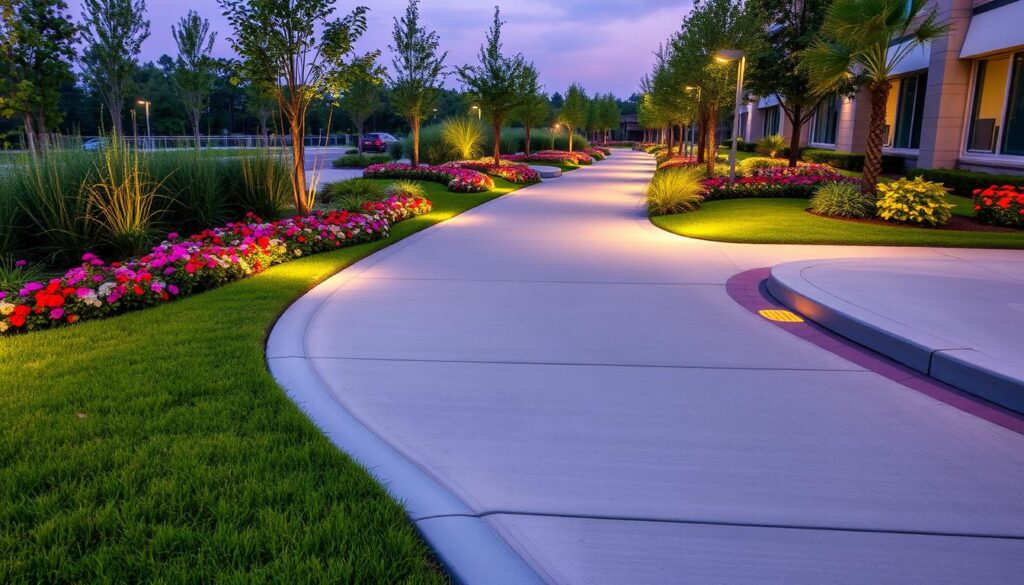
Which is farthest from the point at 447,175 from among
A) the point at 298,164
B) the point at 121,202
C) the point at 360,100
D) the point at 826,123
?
the point at 826,123

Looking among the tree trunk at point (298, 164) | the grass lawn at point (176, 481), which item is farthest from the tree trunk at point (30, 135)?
the grass lawn at point (176, 481)

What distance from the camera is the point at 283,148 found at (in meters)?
11.7

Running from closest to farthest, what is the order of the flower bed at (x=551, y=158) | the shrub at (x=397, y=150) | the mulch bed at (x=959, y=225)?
the mulch bed at (x=959, y=225)
the flower bed at (x=551, y=158)
the shrub at (x=397, y=150)

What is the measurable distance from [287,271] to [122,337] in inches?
112

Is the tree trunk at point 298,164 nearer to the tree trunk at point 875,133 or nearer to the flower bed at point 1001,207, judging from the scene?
the tree trunk at point 875,133

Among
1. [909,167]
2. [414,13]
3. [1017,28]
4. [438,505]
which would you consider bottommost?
[438,505]

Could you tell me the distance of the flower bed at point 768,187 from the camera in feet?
52.7

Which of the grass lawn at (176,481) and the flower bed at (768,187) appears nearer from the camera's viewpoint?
the grass lawn at (176,481)

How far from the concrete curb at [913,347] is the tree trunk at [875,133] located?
7.80 meters

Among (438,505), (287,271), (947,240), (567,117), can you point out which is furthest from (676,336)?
(567,117)

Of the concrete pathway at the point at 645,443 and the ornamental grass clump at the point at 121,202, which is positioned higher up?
the ornamental grass clump at the point at 121,202

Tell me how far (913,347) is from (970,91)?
63.0 feet

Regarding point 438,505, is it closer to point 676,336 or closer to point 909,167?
point 676,336

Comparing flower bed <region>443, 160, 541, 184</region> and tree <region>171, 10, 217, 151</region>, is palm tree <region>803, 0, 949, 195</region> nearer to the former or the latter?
flower bed <region>443, 160, 541, 184</region>
